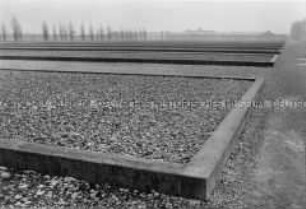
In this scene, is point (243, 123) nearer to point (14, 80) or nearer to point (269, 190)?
point (269, 190)

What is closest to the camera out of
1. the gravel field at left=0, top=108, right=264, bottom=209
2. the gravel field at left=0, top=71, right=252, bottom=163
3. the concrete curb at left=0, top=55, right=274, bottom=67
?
the gravel field at left=0, top=108, right=264, bottom=209

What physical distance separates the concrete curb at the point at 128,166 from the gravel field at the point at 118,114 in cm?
29

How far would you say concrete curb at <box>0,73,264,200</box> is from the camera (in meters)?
3.07

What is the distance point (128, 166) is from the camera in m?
3.25

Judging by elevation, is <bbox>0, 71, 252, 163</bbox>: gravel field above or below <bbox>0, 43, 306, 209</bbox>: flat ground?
above

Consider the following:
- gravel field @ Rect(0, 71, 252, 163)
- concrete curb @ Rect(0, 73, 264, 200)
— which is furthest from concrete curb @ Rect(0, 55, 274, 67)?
concrete curb @ Rect(0, 73, 264, 200)

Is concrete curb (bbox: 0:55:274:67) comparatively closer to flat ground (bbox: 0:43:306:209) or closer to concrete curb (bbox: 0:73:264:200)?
flat ground (bbox: 0:43:306:209)

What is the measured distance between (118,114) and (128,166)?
2.41 meters

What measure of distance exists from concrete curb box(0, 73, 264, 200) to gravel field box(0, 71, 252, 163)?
29 cm

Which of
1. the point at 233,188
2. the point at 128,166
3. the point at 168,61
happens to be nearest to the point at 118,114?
the point at 128,166

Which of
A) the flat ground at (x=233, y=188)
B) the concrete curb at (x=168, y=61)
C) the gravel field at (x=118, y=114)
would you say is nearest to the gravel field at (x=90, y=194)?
the flat ground at (x=233, y=188)

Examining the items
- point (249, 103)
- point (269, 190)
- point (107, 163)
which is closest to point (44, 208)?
point (107, 163)

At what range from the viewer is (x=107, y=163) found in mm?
3330

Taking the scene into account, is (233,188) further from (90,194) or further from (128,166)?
(90,194)
